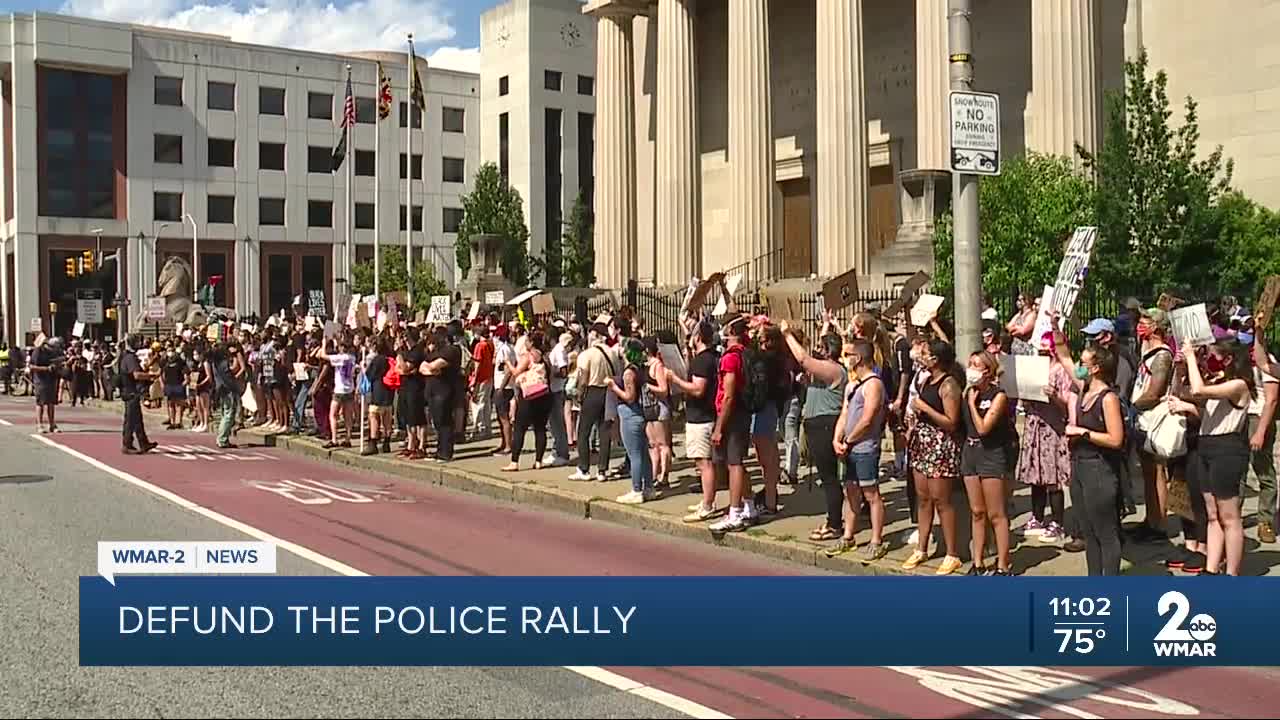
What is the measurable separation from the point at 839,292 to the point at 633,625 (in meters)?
8.31

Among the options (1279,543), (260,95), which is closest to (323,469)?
(1279,543)

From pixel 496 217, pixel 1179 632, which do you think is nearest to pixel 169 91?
pixel 496 217

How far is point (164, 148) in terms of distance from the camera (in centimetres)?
7138

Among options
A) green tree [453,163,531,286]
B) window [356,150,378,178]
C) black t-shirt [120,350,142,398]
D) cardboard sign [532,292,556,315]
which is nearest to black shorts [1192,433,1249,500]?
cardboard sign [532,292,556,315]

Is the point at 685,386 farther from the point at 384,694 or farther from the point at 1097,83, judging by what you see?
the point at 1097,83

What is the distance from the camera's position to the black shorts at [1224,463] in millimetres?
8672

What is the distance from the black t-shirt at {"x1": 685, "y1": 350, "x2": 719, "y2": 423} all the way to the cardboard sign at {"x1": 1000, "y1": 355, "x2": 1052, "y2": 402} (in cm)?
325

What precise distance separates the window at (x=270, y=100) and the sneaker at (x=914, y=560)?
232 ft

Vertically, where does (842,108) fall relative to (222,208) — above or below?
below

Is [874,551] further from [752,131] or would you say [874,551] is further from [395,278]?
[395,278]

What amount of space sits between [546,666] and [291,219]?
71.7 meters

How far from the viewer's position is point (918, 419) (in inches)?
381

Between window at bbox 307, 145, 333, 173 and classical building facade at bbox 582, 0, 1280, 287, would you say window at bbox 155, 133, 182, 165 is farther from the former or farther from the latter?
classical building facade at bbox 582, 0, 1280, 287

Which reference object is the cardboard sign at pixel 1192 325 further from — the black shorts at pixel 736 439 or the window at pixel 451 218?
the window at pixel 451 218
